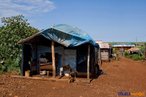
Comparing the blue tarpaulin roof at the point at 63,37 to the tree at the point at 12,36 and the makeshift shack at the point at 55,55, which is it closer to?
the makeshift shack at the point at 55,55

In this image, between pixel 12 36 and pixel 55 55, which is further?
pixel 12 36

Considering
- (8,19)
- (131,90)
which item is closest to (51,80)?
(131,90)

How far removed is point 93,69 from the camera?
18.0m

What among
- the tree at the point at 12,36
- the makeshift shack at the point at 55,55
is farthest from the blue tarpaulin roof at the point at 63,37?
the tree at the point at 12,36

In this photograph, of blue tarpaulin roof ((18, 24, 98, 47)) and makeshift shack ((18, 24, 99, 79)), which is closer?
blue tarpaulin roof ((18, 24, 98, 47))

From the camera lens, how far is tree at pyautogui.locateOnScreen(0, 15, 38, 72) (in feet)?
66.9

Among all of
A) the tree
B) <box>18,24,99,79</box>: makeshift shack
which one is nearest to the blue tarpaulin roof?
<box>18,24,99,79</box>: makeshift shack

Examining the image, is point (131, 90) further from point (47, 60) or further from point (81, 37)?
point (47, 60)

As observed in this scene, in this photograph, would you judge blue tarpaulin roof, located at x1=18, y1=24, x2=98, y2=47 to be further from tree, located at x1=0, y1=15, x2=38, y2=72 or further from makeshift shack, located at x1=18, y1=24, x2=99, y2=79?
tree, located at x1=0, y1=15, x2=38, y2=72

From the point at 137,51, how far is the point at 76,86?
35.2m

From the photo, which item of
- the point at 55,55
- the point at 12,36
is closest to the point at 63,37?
the point at 55,55

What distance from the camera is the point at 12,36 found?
2133cm

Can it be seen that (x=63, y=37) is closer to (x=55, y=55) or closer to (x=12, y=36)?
(x=55, y=55)

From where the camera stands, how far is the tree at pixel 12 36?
20.4 metres
